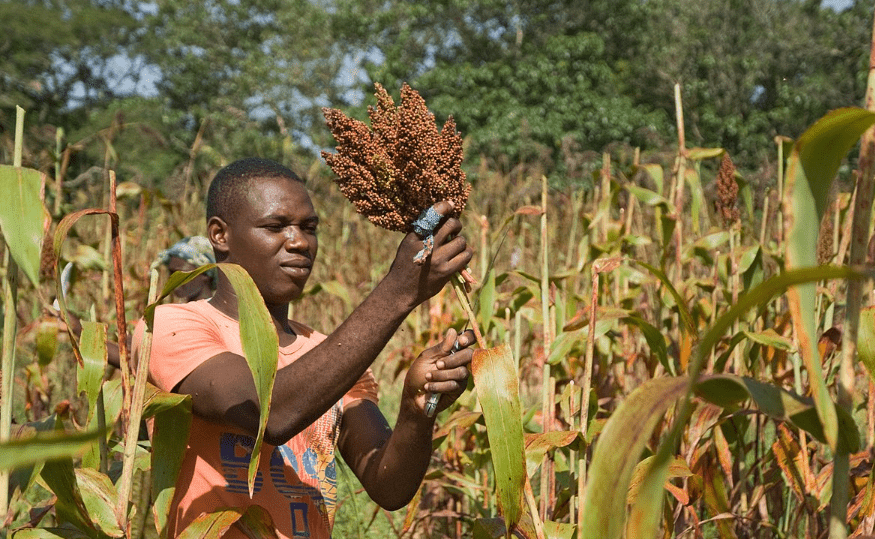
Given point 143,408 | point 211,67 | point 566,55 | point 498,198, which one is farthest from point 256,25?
point 143,408

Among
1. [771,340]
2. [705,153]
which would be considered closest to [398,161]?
[771,340]

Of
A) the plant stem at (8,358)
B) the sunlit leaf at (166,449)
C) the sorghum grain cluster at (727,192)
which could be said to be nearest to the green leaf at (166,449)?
the sunlit leaf at (166,449)

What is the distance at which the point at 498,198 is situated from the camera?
620 centimetres

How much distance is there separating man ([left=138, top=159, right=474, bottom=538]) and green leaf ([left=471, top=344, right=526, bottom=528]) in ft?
0.55

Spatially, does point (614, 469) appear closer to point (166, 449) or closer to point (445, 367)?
point (445, 367)

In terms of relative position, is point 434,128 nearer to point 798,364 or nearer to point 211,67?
point 798,364

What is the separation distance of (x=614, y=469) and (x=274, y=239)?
1183 mm

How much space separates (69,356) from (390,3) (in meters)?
21.2

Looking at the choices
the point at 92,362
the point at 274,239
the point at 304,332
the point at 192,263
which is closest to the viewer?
the point at 92,362

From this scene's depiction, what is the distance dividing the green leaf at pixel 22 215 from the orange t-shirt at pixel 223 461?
0.48 m

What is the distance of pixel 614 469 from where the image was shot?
78 centimetres

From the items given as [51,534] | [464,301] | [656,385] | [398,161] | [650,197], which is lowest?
[51,534]

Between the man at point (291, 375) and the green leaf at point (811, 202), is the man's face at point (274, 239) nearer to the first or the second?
the man at point (291, 375)

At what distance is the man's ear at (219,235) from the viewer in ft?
6.25
